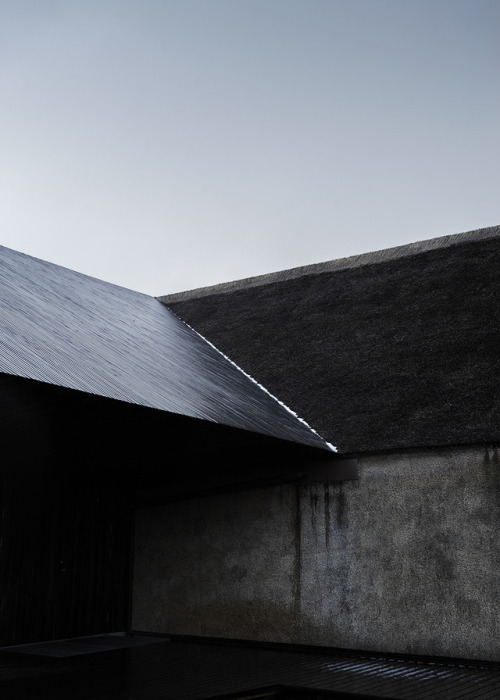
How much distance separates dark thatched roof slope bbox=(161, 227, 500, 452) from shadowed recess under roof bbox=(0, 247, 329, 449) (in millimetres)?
512

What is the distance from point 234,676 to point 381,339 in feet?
17.1

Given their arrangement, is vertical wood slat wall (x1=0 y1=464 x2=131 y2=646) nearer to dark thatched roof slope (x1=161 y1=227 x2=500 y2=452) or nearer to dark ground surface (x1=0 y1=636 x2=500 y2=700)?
dark ground surface (x1=0 y1=636 x2=500 y2=700)

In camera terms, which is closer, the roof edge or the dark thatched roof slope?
the dark thatched roof slope

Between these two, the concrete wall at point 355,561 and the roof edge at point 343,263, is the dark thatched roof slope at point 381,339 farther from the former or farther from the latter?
the concrete wall at point 355,561

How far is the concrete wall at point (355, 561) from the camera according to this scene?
7.57m

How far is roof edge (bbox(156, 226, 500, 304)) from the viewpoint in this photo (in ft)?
41.5

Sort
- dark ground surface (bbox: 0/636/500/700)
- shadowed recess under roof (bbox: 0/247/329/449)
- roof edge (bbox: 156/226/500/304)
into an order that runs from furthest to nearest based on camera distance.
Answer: roof edge (bbox: 156/226/500/304) → shadowed recess under roof (bbox: 0/247/329/449) → dark ground surface (bbox: 0/636/500/700)

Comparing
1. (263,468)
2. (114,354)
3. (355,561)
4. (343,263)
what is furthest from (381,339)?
(114,354)

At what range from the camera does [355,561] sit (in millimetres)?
8289

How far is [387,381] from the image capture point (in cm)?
930

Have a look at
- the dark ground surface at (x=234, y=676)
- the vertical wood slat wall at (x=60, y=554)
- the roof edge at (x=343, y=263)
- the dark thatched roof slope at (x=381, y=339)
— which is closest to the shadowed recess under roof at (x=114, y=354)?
the dark thatched roof slope at (x=381, y=339)

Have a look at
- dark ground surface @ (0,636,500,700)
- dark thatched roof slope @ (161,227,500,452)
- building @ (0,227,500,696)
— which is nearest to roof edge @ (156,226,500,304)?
dark thatched roof slope @ (161,227,500,452)

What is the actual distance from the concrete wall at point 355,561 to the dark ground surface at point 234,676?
33 cm

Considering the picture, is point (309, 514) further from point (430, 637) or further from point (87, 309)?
point (87, 309)
